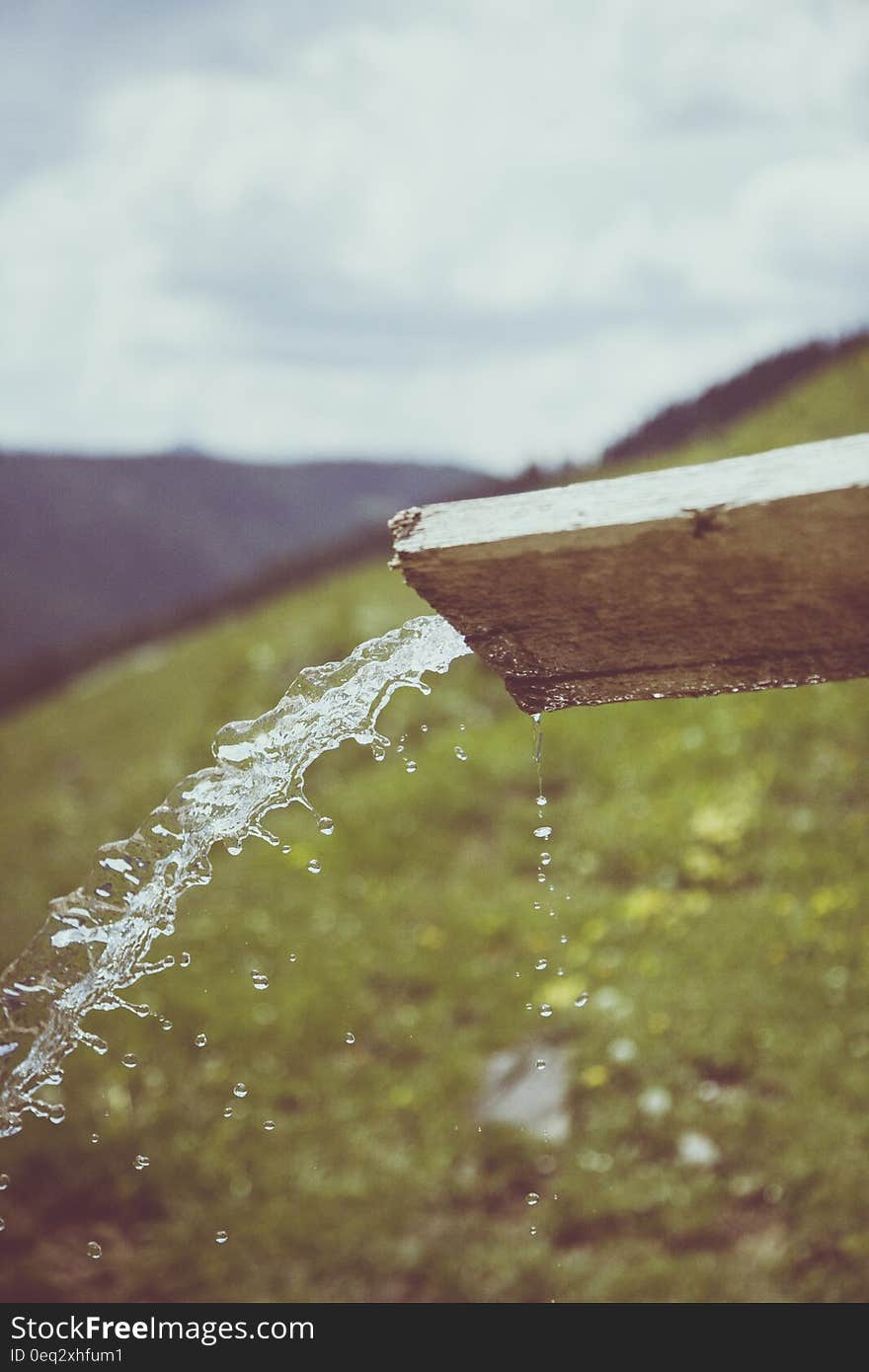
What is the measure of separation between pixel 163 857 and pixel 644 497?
4.78 feet

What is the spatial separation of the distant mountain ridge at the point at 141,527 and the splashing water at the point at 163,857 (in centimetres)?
3465

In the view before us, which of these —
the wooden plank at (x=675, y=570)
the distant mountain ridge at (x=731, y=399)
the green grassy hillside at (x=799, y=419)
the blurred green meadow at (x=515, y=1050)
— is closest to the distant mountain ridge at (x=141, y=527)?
the distant mountain ridge at (x=731, y=399)

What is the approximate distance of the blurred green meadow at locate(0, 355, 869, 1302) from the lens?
3.61m

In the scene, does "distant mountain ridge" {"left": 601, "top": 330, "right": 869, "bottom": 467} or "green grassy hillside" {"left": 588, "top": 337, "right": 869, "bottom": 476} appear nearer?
"green grassy hillside" {"left": 588, "top": 337, "right": 869, "bottom": 476}

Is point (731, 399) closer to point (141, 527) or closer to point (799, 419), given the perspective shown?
point (799, 419)

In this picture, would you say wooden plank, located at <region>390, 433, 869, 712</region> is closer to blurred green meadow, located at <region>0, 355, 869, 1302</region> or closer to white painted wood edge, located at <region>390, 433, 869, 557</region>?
white painted wood edge, located at <region>390, 433, 869, 557</region>

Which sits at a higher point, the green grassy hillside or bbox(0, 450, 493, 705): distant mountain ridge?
bbox(0, 450, 493, 705): distant mountain ridge

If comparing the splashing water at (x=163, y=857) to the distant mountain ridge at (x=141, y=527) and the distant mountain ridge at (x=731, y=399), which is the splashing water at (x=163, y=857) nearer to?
the distant mountain ridge at (x=731, y=399)

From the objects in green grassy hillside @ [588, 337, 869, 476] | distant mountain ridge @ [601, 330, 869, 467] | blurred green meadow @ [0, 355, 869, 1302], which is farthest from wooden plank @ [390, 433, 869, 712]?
distant mountain ridge @ [601, 330, 869, 467]

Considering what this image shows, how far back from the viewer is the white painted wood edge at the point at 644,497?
1134 mm

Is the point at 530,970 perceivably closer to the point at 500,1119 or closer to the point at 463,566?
the point at 500,1119

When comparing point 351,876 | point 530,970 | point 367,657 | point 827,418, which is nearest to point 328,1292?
point 530,970

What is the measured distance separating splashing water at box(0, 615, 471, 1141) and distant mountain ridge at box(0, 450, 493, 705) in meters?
34.7
